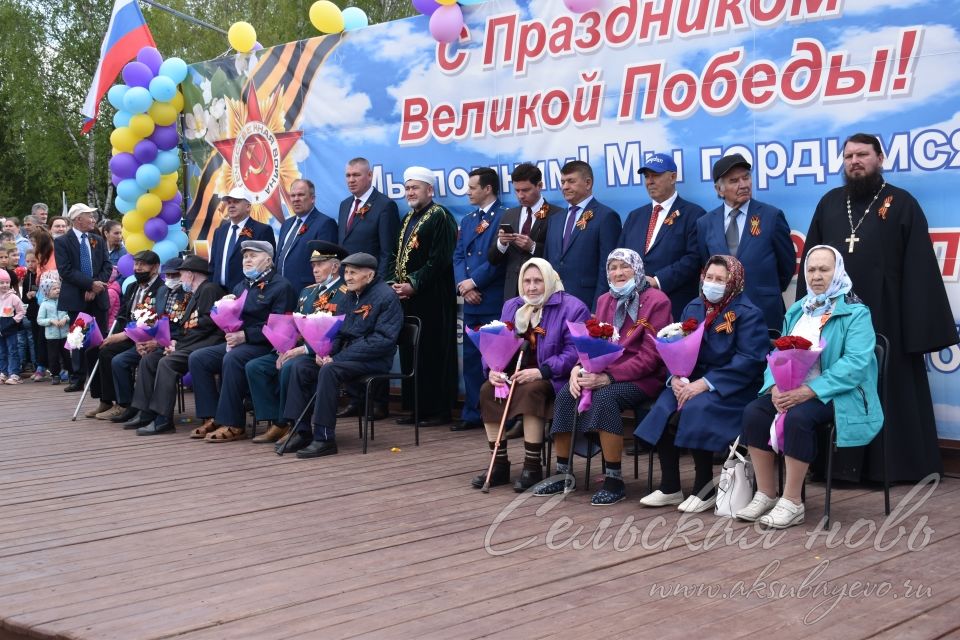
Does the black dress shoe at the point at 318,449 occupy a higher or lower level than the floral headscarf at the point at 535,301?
lower

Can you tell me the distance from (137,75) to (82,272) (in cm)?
188

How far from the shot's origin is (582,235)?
21.8 feet

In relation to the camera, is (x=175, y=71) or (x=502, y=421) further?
(x=175, y=71)

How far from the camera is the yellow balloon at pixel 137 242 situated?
32.5 ft

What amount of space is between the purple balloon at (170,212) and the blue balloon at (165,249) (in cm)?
20

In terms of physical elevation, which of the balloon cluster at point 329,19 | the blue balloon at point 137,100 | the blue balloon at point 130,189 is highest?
the balloon cluster at point 329,19

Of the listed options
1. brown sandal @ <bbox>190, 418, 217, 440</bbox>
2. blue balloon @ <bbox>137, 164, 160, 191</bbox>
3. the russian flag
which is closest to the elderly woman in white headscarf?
brown sandal @ <bbox>190, 418, 217, 440</bbox>

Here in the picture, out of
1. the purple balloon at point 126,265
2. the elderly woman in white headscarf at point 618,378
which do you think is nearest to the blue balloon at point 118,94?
the purple balloon at point 126,265

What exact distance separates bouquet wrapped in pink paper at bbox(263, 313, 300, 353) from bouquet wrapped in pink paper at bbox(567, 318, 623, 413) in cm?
231

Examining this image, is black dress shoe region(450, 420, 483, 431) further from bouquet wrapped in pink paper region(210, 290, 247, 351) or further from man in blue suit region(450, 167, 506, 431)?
bouquet wrapped in pink paper region(210, 290, 247, 351)

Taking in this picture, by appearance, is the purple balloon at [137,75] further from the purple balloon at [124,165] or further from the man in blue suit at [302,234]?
the man in blue suit at [302,234]

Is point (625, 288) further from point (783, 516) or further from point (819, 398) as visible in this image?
point (783, 516)

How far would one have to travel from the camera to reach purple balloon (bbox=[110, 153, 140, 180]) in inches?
388

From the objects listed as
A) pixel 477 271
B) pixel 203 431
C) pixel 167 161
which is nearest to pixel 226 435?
pixel 203 431
